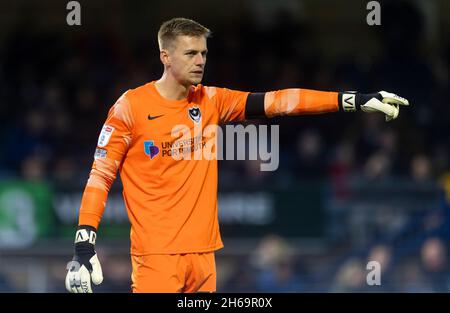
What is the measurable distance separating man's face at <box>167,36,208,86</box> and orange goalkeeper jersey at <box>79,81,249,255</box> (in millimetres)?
206

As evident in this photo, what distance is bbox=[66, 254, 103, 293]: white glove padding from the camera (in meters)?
6.27

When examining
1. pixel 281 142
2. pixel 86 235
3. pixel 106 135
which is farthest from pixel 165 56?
pixel 281 142

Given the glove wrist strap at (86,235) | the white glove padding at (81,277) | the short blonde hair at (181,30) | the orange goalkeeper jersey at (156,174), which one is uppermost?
the short blonde hair at (181,30)

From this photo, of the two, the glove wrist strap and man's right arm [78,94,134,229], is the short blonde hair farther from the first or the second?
the glove wrist strap

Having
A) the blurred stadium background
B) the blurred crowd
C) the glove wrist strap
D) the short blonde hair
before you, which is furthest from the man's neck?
the blurred crowd

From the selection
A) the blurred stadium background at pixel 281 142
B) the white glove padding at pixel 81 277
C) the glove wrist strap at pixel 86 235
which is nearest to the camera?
the white glove padding at pixel 81 277

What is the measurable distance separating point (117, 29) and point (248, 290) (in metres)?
5.71

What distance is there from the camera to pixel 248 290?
12.5 metres

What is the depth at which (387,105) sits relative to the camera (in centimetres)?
655

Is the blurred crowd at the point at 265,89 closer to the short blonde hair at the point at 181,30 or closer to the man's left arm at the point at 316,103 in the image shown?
the man's left arm at the point at 316,103

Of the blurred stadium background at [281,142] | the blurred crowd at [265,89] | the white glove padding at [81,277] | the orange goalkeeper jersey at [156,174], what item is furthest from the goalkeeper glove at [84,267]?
the blurred crowd at [265,89]

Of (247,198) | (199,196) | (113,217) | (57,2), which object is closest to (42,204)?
(113,217)

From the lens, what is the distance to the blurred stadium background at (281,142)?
12.7 m
